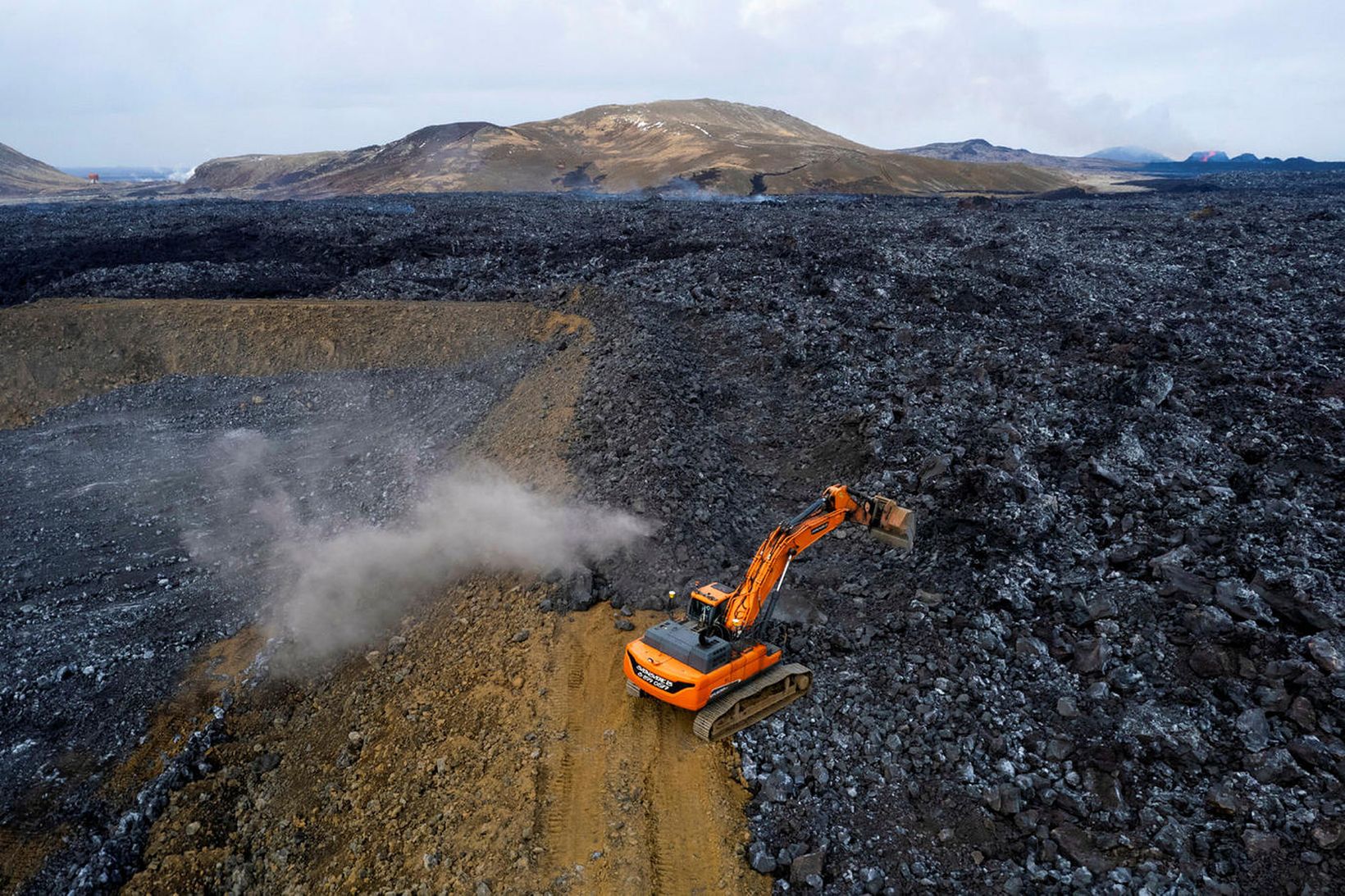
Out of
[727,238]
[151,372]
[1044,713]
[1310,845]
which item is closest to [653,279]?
[727,238]

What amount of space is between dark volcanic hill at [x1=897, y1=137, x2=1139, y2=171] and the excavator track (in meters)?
135

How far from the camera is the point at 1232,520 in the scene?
36.4ft

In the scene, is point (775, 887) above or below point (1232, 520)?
below

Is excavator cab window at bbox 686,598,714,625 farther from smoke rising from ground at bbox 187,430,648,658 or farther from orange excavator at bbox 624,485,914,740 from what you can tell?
smoke rising from ground at bbox 187,430,648,658

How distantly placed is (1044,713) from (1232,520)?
5.31 m

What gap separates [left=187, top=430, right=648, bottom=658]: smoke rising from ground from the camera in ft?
37.1

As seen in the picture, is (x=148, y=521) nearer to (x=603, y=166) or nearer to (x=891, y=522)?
(x=891, y=522)

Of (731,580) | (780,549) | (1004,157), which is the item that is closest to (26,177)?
(731,580)

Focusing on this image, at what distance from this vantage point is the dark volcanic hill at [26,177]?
2933 inches

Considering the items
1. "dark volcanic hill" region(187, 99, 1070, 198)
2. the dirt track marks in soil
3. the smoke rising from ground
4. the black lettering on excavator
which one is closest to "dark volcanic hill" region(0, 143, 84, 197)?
"dark volcanic hill" region(187, 99, 1070, 198)

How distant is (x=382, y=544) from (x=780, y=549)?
751cm

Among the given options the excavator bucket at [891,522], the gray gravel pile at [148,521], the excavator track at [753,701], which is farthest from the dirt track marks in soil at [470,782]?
the excavator bucket at [891,522]

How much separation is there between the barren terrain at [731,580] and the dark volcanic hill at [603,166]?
3959 cm

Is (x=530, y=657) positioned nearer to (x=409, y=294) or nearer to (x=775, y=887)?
(x=775, y=887)
